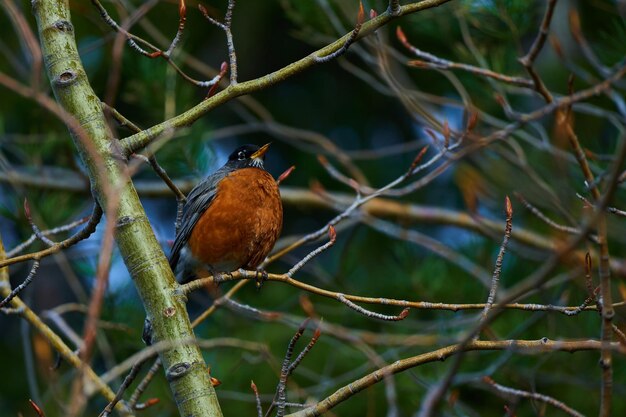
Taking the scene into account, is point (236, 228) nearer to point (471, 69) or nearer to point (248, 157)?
point (248, 157)

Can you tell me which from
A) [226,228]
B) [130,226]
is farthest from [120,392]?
[226,228]

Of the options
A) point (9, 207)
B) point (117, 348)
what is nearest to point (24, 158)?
point (9, 207)

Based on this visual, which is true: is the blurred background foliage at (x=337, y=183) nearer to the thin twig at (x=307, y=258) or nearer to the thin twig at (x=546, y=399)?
the thin twig at (x=307, y=258)

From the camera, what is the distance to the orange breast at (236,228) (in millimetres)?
4465

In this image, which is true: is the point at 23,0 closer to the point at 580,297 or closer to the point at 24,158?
the point at 24,158

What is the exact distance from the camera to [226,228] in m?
4.46

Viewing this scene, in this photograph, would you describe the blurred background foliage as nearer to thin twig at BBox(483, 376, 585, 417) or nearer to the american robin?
the american robin

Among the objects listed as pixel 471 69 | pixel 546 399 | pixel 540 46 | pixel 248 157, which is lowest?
pixel 546 399

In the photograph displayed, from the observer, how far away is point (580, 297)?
5.10 metres

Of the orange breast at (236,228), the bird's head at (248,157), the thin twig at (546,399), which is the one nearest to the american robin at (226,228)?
the orange breast at (236,228)

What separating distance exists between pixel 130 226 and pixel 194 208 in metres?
1.95

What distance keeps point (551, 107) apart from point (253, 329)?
365 centimetres

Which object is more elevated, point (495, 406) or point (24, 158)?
point (24, 158)

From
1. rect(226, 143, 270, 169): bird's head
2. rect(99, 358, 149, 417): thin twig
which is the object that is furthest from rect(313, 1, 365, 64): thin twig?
rect(226, 143, 270, 169): bird's head
